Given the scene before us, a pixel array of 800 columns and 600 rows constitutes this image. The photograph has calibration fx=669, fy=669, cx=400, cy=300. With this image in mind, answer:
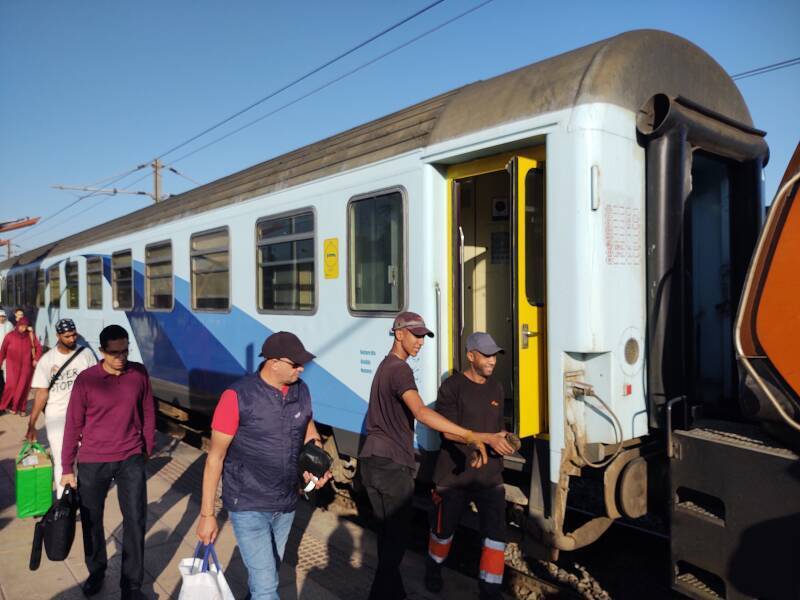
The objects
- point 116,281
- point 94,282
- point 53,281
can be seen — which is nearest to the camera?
point 116,281

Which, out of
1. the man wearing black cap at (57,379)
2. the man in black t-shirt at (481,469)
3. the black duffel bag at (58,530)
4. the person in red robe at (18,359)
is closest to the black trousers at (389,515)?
the man in black t-shirt at (481,469)

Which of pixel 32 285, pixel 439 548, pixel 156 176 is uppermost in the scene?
pixel 156 176

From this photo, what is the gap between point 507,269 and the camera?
18.5 feet

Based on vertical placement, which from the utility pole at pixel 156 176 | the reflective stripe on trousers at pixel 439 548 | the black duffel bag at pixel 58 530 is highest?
the utility pole at pixel 156 176

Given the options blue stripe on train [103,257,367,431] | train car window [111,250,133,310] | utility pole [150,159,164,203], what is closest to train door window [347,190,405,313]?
blue stripe on train [103,257,367,431]

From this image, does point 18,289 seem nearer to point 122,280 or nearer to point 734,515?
point 122,280

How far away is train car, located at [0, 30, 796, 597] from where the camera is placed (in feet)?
12.4

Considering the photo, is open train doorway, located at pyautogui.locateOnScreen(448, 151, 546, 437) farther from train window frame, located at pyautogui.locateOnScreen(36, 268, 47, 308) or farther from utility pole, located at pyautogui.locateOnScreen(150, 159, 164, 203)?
utility pole, located at pyautogui.locateOnScreen(150, 159, 164, 203)

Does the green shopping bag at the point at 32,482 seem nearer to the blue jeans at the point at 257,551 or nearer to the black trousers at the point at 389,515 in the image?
the blue jeans at the point at 257,551

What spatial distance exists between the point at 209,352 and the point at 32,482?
2.62m

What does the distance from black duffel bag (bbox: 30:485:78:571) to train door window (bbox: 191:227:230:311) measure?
10.2 feet

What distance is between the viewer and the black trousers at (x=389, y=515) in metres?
3.84

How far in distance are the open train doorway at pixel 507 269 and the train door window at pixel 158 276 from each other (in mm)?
4556

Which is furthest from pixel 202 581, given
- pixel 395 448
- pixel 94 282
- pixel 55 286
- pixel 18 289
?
pixel 18 289
